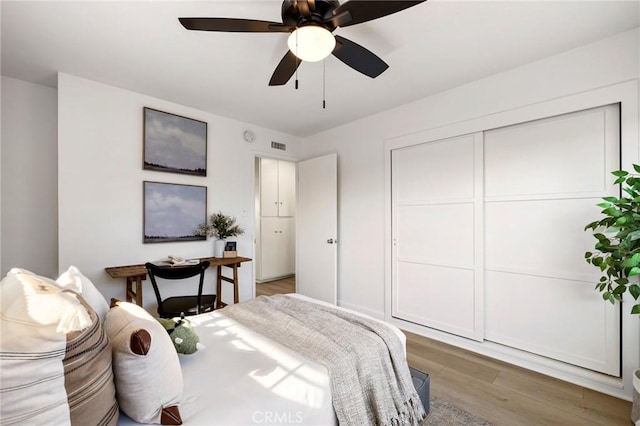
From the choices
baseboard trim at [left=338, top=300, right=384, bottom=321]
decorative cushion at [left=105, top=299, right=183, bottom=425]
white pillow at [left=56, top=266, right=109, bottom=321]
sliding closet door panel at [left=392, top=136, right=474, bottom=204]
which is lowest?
baseboard trim at [left=338, top=300, right=384, bottom=321]

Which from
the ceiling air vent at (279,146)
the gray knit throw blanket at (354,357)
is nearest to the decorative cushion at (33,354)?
the gray knit throw blanket at (354,357)

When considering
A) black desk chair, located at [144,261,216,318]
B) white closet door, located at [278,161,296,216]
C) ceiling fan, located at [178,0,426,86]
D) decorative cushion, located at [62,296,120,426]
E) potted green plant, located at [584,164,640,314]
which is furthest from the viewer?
white closet door, located at [278,161,296,216]

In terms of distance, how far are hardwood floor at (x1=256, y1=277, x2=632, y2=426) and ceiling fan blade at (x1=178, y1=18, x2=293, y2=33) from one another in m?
2.70

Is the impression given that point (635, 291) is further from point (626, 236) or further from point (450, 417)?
point (450, 417)

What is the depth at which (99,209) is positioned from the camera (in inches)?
105

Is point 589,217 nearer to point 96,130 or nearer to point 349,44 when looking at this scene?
point 349,44

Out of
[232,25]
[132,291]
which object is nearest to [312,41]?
[232,25]

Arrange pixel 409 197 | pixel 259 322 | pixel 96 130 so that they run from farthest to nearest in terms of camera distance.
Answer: pixel 409 197 < pixel 96 130 < pixel 259 322

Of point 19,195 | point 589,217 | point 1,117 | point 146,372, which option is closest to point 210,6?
point 146,372

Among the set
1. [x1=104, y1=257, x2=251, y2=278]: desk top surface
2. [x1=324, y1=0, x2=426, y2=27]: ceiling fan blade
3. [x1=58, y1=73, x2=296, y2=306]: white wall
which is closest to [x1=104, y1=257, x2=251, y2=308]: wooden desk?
[x1=104, y1=257, x2=251, y2=278]: desk top surface

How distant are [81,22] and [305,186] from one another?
9.62ft

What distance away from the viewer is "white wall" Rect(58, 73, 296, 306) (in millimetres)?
2510

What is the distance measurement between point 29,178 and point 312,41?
3.05m

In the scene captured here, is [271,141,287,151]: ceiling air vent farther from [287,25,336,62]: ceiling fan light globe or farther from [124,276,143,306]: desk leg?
[287,25,336,62]: ceiling fan light globe
